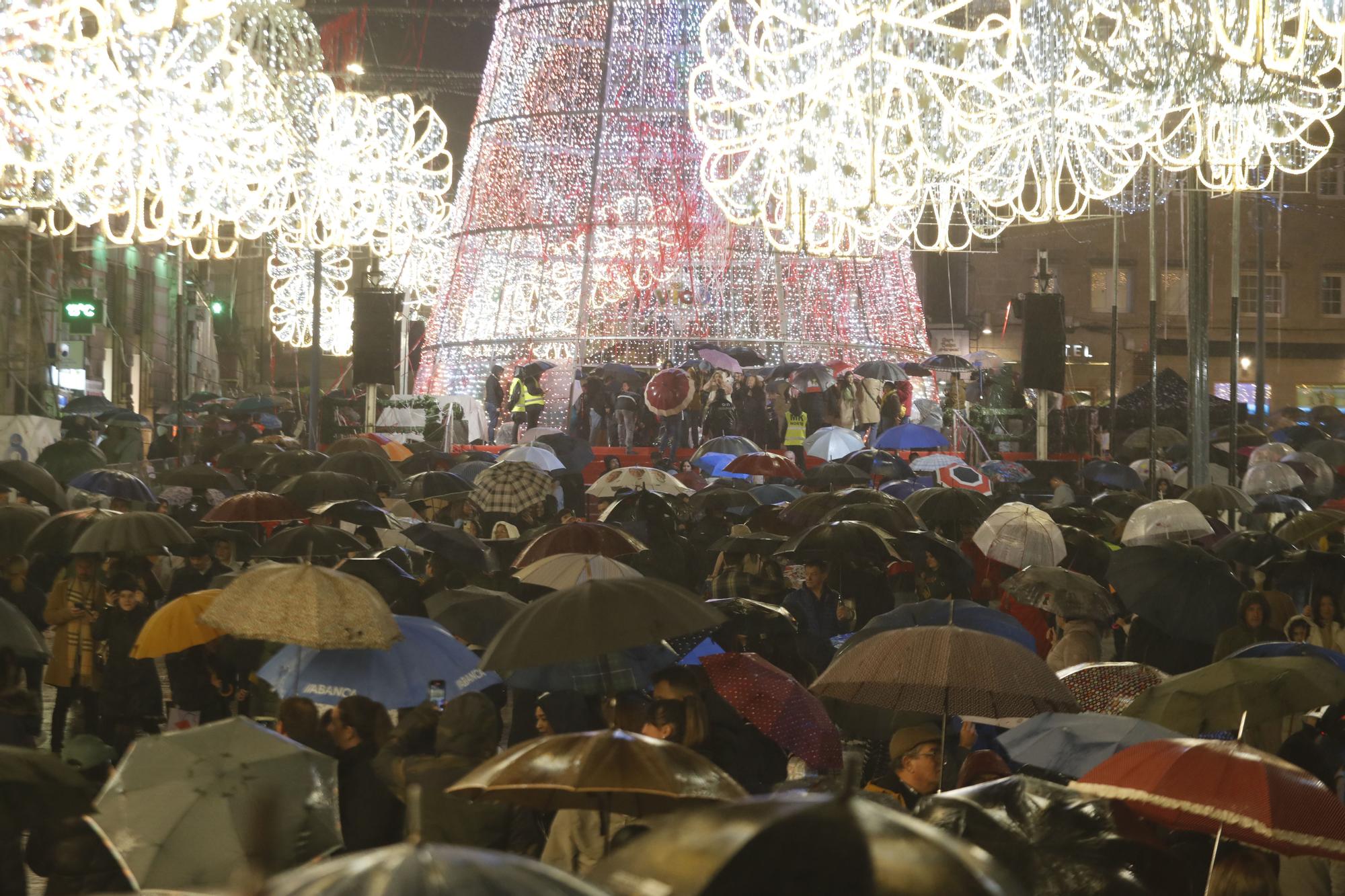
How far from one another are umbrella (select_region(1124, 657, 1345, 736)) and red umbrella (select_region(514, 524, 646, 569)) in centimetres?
506

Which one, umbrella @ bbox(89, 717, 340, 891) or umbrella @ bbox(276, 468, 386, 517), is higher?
umbrella @ bbox(276, 468, 386, 517)

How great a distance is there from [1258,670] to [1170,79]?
18.7 ft

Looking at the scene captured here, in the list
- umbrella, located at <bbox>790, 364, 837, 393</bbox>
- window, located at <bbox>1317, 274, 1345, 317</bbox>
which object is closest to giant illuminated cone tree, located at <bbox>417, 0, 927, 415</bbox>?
umbrella, located at <bbox>790, 364, 837, 393</bbox>

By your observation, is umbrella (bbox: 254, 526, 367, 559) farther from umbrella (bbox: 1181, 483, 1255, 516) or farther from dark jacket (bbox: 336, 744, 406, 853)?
umbrella (bbox: 1181, 483, 1255, 516)

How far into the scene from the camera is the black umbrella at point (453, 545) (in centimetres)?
1115

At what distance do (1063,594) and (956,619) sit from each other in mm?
1652

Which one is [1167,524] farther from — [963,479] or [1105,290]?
[1105,290]

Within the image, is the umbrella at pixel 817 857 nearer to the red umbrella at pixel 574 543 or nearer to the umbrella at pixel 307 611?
the umbrella at pixel 307 611

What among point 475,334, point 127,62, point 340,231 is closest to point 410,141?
point 340,231

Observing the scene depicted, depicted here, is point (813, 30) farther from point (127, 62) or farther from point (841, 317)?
point (841, 317)

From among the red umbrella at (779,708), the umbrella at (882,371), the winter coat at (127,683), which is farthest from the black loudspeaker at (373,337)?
the red umbrella at (779,708)

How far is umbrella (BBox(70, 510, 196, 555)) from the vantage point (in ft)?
35.3

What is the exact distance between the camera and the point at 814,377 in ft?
86.3

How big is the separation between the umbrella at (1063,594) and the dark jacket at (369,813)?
4.47 meters
